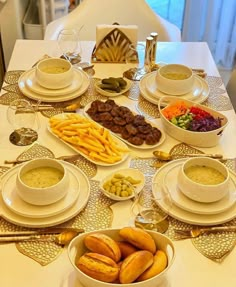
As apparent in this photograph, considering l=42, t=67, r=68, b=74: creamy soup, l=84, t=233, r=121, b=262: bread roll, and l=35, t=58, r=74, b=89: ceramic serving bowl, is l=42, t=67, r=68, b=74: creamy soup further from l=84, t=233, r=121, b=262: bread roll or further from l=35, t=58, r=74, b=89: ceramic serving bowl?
l=84, t=233, r=121, b=262: bread roll

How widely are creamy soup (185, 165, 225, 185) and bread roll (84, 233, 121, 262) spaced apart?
0.31 m

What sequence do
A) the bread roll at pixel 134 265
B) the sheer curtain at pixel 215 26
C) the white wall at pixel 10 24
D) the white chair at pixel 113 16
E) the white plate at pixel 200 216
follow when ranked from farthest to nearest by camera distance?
the sheer curtain at pixel 215 26 < the white wall at pixel 10 24 < the white chair at pixel 113 16 < the white plate at pixel 200 216 < the bread roll at pixel 134 265

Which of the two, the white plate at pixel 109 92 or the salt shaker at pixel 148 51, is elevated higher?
the salt shaker at pixel 148 51

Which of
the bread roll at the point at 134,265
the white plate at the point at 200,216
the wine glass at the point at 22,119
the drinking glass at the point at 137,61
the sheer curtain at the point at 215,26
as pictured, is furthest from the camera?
the sheer curtain at the point at 215,26

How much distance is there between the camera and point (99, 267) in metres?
0.94

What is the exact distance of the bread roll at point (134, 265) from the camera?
36.6 inches

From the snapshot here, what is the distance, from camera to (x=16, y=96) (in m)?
1.62

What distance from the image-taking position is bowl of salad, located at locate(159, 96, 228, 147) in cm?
141

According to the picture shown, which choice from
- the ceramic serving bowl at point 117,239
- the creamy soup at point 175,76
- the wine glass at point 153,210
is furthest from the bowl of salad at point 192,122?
the ceramic serving bowl at point 117,239

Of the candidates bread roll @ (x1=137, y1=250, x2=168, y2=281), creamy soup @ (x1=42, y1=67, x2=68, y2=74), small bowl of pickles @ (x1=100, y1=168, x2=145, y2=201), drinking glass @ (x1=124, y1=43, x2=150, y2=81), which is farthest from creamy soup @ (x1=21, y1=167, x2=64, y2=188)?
drinking glass @ (x1=124, y1=43, x2=150, y2=81)

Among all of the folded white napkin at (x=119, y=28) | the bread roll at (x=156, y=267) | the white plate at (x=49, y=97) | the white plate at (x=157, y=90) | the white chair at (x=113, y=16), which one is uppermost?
the folded white napkin at (x=119, y=28)

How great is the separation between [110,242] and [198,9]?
237 centimetres

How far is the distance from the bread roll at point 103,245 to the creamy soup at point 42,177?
0.23 metres

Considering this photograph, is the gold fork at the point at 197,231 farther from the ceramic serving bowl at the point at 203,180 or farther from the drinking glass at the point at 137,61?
the drinking glass at the point at 137,61
